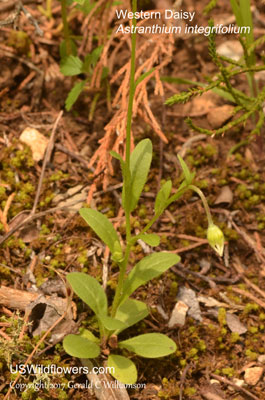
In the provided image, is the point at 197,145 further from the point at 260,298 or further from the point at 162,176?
the point at 260,298

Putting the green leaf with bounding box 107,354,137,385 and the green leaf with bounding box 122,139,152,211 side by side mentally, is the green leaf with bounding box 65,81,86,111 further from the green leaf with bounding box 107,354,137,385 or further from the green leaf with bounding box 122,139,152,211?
the green leaf with bounding box 107,354,137,385

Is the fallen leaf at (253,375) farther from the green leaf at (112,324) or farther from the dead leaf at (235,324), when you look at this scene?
the green leaf at (112,324)

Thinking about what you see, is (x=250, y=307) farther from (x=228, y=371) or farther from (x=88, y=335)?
(x=88, y=335)

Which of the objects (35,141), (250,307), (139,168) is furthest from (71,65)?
(250,307)

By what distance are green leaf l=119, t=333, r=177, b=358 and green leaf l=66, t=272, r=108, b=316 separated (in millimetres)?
213

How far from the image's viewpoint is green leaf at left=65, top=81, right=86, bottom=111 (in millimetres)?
3098

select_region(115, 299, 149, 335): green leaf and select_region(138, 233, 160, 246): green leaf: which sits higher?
select_region(138, 233, 160, 246): green leaf

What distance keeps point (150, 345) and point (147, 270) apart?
0.38 meters

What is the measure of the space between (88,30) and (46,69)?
0.47 metres

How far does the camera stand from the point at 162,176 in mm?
3244

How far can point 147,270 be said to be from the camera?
2.37 metres

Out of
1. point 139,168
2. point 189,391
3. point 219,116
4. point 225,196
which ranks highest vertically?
point 219,116

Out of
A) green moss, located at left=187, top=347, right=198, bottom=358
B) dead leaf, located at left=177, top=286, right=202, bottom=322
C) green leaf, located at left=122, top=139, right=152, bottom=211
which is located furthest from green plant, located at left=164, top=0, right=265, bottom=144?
green moss, located at left=187, top=347, right=198, bottom=358

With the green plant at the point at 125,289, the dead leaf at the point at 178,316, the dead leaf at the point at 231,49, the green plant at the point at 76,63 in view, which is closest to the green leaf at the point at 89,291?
the green plant at the point at 125,289
